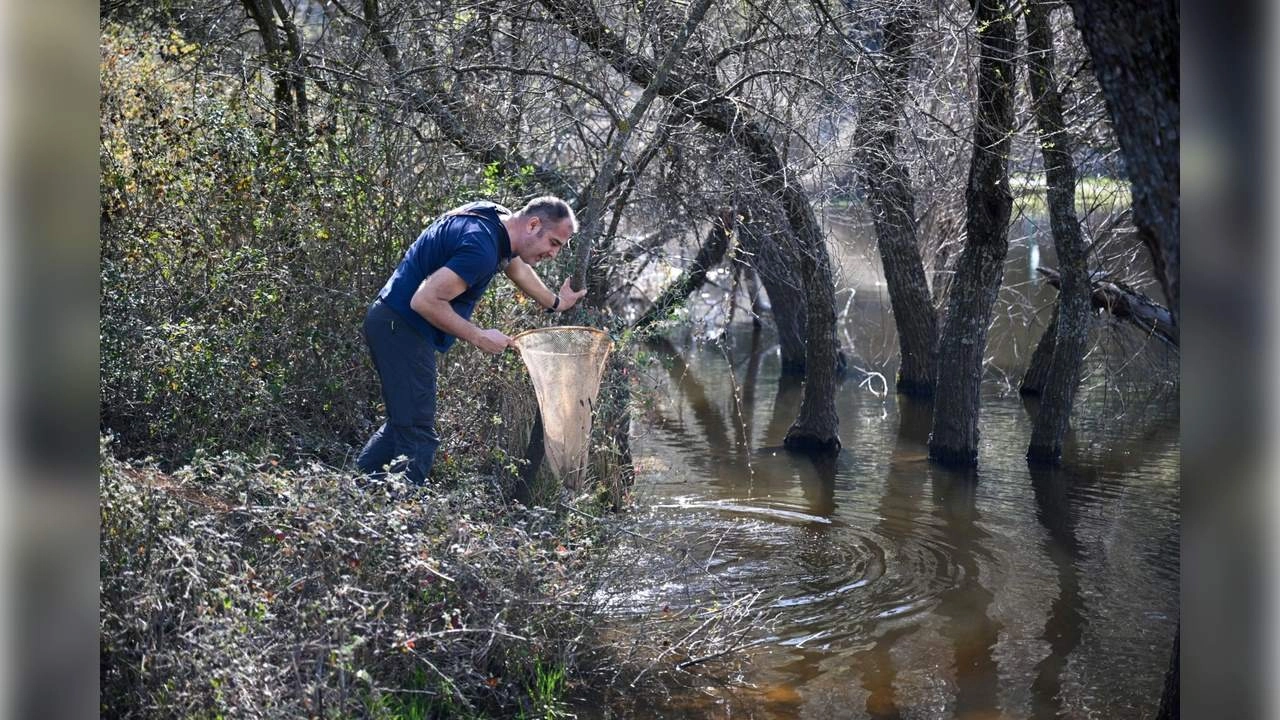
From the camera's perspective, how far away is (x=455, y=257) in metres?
6.41

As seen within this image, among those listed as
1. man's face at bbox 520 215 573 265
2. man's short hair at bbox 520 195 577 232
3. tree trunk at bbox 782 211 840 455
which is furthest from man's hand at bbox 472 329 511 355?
tree trunk at bbox 782 211 840 455

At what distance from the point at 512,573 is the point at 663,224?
5537mm

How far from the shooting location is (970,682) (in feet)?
19.7

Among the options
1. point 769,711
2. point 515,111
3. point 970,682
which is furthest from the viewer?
point 515,111

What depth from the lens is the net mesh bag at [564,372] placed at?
6.68m

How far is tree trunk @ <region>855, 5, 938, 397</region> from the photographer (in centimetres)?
940

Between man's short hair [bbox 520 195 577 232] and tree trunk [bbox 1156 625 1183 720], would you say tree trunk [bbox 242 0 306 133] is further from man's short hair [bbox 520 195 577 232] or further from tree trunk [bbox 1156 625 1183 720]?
tree trunk [bbox 1156 625 1183 720]

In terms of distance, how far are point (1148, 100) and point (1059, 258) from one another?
872 cm

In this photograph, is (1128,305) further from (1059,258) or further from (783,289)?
(783,289)

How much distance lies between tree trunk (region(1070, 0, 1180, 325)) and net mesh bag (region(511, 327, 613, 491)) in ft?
11.5

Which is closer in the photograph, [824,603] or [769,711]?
[769,711]
